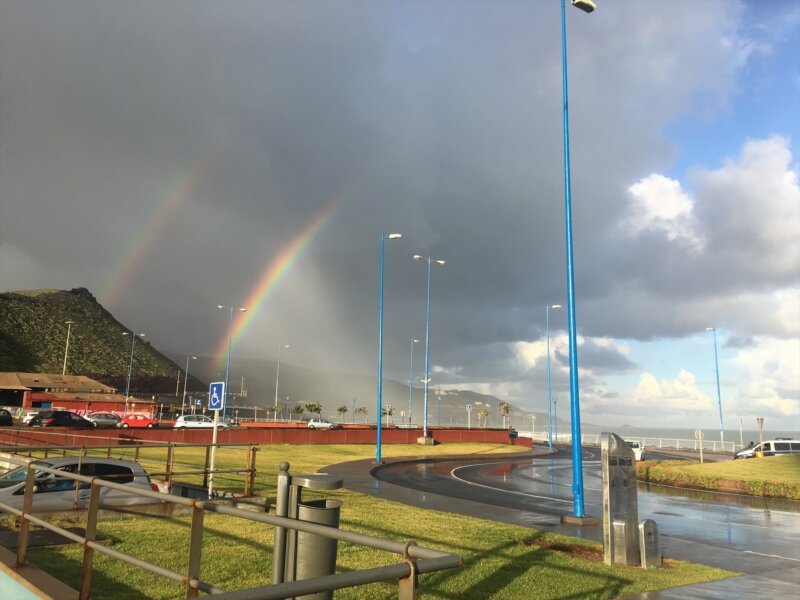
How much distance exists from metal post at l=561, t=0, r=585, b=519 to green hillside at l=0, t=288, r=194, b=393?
147 metres

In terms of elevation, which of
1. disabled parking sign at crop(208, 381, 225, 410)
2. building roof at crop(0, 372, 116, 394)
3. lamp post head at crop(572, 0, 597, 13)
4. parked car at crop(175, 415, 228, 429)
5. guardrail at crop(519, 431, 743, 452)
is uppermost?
lamp post head at crop(572, 0, 597, 13)

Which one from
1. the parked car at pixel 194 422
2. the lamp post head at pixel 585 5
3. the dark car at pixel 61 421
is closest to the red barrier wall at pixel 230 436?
the dark car at pixel 61 421

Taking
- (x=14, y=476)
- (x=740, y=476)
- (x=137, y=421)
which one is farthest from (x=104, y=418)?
(x=740, y=476)

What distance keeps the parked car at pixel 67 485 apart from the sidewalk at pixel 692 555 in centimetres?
722

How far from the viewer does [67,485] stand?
1180 cm

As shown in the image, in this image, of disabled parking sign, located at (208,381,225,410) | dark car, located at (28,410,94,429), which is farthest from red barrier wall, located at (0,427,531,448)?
disabled parking sign, located at (208,381,225,410)

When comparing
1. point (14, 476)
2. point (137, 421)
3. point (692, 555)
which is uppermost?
point (137, 421)

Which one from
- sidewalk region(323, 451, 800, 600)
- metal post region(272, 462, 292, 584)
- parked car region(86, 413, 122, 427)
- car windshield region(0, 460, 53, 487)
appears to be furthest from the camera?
parked car region(86, 413, 122, 427)

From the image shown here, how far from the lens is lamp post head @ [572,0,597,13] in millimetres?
16656

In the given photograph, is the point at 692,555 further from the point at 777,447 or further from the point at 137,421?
the point at 137,421

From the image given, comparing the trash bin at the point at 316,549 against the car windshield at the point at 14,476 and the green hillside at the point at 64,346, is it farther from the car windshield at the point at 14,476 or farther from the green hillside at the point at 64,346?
the green hillside at the point at 64,346

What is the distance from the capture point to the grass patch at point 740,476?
78.2 feet

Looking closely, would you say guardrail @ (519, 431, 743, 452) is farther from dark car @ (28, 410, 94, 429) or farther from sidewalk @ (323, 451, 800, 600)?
dark car @ (28, 410, 94, 429)

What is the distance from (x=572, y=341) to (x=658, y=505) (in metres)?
7.75
